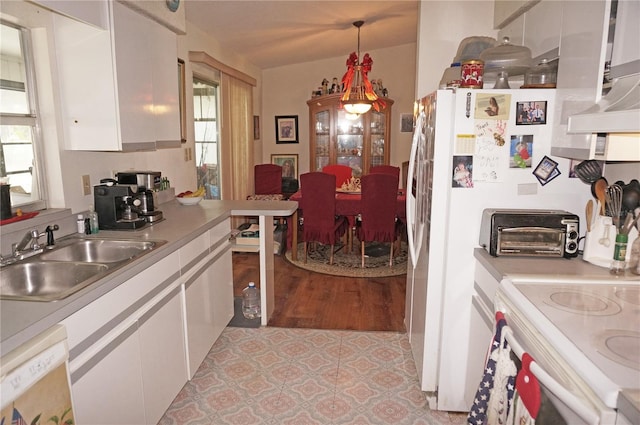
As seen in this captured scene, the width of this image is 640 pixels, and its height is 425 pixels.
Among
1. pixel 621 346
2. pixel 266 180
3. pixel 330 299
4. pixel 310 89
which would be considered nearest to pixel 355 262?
pixel 330 299

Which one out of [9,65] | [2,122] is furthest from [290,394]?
[9,65]

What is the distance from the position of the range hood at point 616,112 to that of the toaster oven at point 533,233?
51 centimetres

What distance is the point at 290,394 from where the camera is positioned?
234 cm

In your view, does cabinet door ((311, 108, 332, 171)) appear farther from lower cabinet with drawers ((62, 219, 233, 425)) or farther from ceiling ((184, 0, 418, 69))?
lower cabinet with drawers ((62, 219, 233, 425))

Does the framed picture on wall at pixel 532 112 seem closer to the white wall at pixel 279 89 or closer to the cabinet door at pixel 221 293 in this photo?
the white wall at pixel 279 89

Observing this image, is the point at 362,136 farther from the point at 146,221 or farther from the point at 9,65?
the point at 9,65

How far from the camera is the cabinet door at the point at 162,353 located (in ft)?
5.89

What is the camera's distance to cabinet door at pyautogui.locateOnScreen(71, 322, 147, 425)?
137 centimetres

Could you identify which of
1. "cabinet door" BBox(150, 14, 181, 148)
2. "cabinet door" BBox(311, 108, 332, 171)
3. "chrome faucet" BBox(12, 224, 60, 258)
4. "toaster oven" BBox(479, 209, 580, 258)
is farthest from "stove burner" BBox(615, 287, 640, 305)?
"cabinet door" BBox(311, 108, 332, 171)

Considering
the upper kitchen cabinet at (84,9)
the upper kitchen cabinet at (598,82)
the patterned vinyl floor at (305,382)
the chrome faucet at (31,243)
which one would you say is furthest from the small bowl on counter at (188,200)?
the upper kitchen cabinet at (598,82)

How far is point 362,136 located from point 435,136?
4316 mm

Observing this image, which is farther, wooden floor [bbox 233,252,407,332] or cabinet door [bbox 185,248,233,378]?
wooden floor [bbox 233,252,407,332]

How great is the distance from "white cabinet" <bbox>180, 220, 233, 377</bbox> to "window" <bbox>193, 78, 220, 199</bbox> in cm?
169

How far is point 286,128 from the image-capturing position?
6.65m
